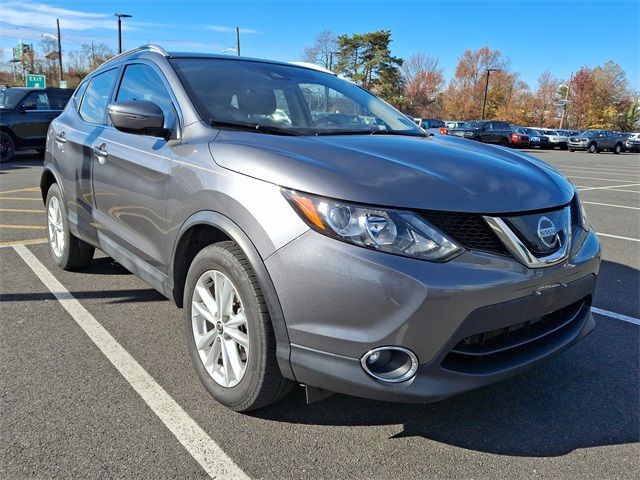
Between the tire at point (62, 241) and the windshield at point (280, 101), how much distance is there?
2.03 metres

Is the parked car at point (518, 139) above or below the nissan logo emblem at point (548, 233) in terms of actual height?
above

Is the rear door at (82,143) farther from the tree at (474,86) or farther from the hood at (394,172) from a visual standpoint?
the tree at (474,86)

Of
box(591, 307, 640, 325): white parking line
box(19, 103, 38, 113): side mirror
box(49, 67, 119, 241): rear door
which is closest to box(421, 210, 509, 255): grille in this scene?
box(591, 307, 640, 325): white parking line

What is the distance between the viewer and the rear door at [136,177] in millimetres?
3020

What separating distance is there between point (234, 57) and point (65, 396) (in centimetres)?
240

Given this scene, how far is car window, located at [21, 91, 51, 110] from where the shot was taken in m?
13.8

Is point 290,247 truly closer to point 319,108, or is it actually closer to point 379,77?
point 319,108

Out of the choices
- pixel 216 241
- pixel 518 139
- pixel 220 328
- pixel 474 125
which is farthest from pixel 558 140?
pixel 220 328

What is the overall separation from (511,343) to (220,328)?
137 cm

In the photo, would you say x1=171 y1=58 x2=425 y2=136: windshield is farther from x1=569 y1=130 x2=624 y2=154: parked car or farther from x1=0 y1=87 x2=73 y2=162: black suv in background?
x1=569 y1=130 x2=624 y2=154: parked car

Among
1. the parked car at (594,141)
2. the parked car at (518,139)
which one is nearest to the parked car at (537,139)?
the parked car at (594,141)

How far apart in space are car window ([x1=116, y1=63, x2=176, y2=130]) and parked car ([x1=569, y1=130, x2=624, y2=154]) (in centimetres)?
3942

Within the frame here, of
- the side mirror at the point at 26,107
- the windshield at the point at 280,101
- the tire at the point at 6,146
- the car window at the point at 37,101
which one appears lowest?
the tire at the point at 6,146

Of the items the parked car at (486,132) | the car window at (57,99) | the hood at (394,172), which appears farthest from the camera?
the parked car at (486,132)
